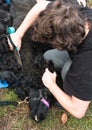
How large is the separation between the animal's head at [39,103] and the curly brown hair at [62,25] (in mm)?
903

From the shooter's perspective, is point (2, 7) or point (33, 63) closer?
point (33, 63)

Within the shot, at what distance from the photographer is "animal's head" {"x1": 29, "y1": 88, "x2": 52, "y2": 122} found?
300 cm

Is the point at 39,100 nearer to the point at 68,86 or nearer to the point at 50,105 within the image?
the point at 50,105

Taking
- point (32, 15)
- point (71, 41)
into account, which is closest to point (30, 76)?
point (32, 15)

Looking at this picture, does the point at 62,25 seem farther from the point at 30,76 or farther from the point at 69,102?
the point at 30,76

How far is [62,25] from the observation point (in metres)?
2.22

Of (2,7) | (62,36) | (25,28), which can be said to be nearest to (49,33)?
(62,36)

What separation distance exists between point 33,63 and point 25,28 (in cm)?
52

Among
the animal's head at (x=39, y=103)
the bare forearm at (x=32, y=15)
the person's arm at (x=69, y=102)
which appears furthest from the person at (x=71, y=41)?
the bare forearm at (x=32, y=15)

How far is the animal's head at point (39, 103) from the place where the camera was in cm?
300

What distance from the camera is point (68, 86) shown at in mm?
2557

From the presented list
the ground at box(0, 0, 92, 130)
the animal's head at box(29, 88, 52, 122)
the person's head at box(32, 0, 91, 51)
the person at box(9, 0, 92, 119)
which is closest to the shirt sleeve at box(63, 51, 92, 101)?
the person at box(9, 0, 92, 119)

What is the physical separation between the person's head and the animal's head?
0.90m

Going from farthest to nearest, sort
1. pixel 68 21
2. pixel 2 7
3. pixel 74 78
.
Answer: pixel 2 7
pixel 74 78
pixel 68 21
